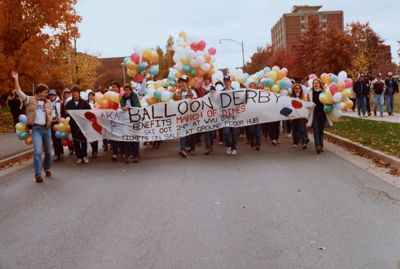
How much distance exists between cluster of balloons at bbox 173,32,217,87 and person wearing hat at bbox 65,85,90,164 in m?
3.69

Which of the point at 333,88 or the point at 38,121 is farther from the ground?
the point at 333,88

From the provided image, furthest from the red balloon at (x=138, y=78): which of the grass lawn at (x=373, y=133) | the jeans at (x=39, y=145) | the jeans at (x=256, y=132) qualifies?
the grass lawn at (x=373, y=133)

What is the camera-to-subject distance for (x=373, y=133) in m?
14.2

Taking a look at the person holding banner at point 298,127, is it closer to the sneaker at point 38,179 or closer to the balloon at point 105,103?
the balloon at point 105,103

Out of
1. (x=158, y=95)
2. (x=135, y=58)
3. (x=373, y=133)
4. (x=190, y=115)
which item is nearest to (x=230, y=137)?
(x=190, y=115)

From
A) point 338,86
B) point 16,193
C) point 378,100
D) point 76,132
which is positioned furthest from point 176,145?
point 378,100

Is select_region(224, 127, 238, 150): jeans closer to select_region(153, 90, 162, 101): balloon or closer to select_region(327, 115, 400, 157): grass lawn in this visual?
select_region(153, 90, 162, 101): balloon

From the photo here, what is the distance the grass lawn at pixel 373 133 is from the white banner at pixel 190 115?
6.20 feet

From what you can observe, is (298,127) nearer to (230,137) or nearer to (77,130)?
(230,137)

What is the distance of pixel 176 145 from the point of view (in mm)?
14500

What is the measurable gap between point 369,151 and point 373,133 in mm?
3256

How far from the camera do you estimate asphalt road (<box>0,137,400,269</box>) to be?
500 cm

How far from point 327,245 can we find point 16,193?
5.74 metres

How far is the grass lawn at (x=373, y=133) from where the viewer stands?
37.8 feet
